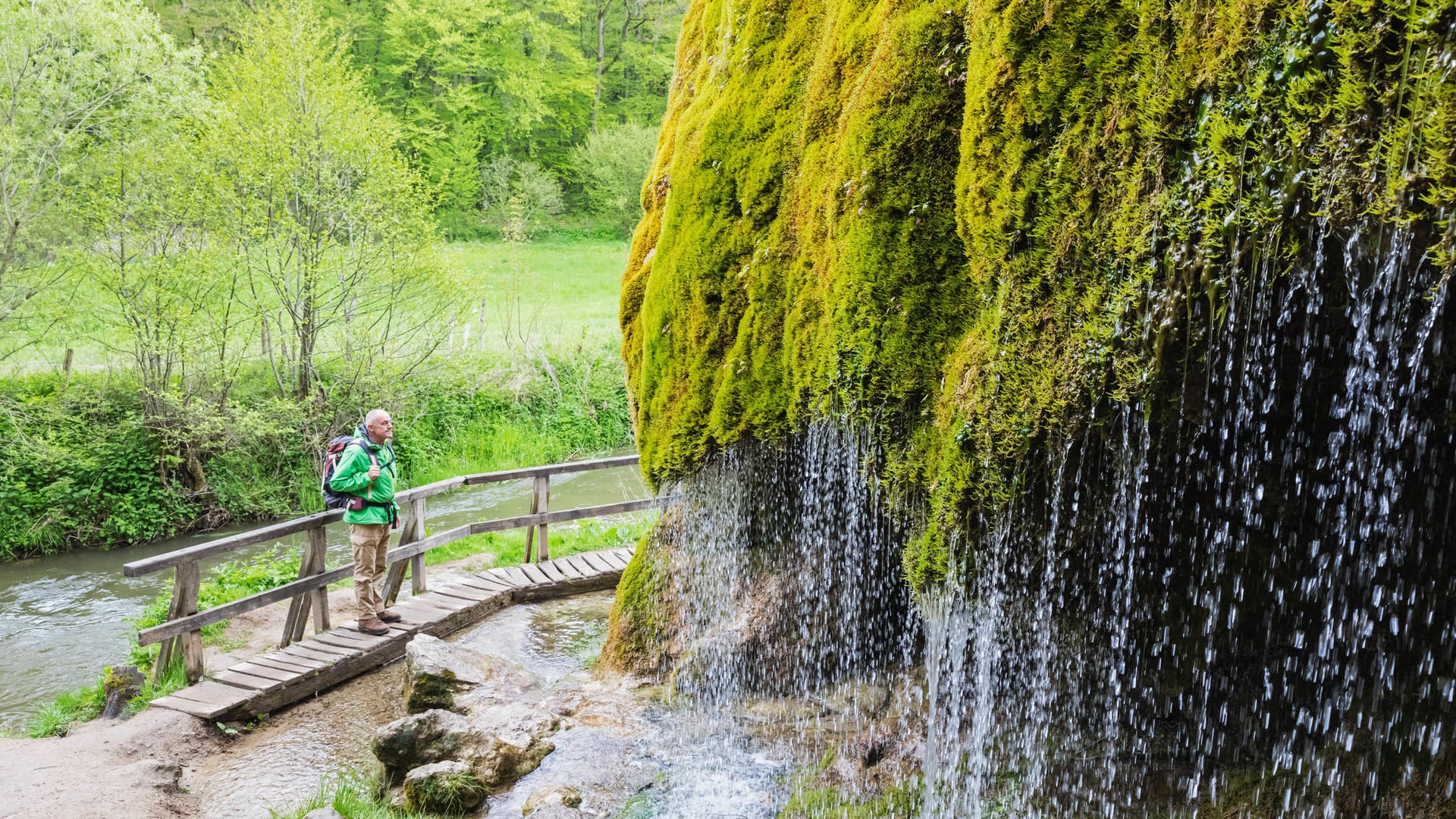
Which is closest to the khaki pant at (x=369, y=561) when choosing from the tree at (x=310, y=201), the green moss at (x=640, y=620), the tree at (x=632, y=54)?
the green moss at (x=640, y=620)

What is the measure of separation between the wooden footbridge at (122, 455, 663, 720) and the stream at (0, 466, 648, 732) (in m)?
2.51

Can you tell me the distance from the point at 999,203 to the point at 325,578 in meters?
7.01

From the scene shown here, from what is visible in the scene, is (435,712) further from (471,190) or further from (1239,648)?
(471,190)

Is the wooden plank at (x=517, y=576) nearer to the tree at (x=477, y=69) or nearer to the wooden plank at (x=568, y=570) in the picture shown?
the wooden plank at (x=568, y=570)

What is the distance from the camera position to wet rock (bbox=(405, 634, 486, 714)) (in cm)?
630

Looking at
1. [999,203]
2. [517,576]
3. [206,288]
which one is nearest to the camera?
[999,203]

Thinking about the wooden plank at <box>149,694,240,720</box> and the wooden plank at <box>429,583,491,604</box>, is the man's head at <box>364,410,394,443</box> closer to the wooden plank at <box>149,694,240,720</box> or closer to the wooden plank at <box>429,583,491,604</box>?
the wooden plank at <box>429,583,491,604</box>

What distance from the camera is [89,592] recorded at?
1187 centimetres

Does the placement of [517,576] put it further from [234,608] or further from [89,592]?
[89,592]

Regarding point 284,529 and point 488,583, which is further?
point 488,583

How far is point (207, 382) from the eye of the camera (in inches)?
578

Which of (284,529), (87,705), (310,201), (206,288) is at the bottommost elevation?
(87,705)

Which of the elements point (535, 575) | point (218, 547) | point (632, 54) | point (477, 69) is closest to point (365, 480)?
point (218, 547)


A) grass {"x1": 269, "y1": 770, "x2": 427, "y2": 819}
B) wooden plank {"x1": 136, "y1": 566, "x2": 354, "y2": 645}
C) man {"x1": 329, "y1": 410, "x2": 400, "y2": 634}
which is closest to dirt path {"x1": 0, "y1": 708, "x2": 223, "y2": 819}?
wooden plank {"x1": 136, "y1": 566, "x2": 354, "y2": 645}
